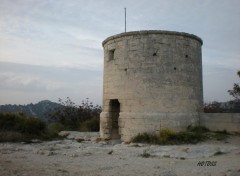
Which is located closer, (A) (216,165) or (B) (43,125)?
(A) (216,165)

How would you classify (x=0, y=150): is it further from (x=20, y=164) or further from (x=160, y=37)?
(x=160, y=37)

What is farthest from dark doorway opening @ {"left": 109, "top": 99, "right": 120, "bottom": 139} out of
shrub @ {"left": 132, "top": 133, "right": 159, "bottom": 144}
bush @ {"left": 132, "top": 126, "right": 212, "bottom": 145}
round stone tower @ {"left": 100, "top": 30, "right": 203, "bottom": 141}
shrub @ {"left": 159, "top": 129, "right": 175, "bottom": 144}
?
shrub @ {"left": 159, "top": 129, "right": 175, "bottom": 144}

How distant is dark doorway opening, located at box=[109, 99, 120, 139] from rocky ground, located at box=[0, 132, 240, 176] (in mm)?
2489

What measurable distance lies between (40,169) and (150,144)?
4.72 m

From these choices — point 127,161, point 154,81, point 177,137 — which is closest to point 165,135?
point 177,137

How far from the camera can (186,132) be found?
408 inches

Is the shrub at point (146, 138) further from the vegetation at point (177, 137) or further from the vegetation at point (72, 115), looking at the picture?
the vegetation at point (72, 115)

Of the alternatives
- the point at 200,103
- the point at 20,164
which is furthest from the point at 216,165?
the point at 200,103

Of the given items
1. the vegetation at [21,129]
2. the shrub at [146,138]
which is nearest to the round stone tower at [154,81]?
the shrub at [146,138]

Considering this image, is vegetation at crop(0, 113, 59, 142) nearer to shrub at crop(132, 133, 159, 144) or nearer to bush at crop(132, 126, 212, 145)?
shrub at crop(132, 133, 159, 144)

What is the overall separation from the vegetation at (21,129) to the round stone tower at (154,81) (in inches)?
142

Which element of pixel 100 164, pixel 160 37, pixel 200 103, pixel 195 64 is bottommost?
pixel 100 164

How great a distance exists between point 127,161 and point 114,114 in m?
5.11

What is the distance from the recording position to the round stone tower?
35.6ft
